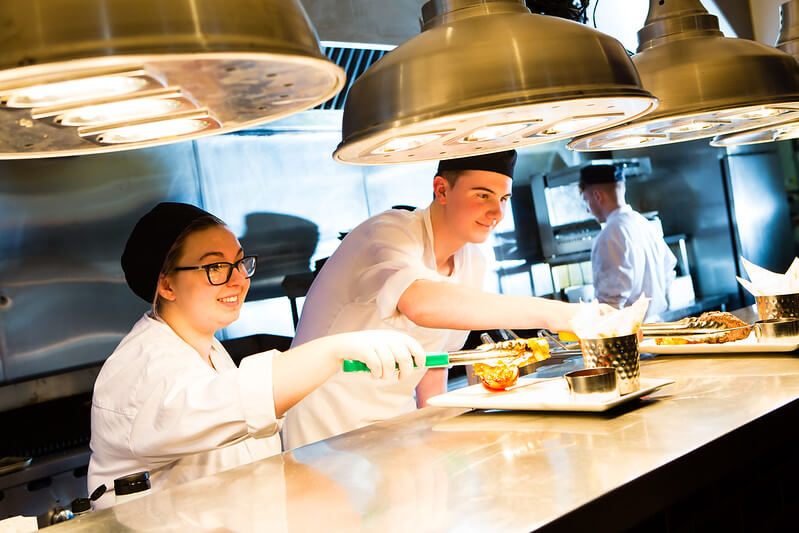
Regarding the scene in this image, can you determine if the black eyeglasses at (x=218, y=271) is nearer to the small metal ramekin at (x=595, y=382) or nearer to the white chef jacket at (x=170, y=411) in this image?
the white chef jacket at (x=170, y=411)

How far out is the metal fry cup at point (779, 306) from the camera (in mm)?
2043

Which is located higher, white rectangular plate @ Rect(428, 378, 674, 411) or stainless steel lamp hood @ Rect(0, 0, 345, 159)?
stainless steel lamp hood @ Rect(0, 0, 345, 159)

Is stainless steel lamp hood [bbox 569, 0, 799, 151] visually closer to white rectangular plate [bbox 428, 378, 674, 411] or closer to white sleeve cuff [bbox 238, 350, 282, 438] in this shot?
white rectangular plate [bbox 428, 378, 674, 411]

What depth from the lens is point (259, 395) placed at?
1.58 metres

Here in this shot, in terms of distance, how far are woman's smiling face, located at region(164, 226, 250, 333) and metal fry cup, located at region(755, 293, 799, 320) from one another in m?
1.39

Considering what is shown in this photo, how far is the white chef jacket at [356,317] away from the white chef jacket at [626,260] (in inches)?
106

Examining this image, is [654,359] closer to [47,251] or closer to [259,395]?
[259,395]

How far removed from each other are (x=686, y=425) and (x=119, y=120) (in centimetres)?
105

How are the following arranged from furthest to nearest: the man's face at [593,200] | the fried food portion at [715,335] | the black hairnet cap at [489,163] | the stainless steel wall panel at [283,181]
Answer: the man's face at [593,200], the stainless steel wall panel at [283,181], the black hairnet cap at [489,163], the fried food portion at [715,335]

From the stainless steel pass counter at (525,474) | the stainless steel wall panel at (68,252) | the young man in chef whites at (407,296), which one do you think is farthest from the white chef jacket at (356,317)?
the stainless steel wall panel at (68,252)

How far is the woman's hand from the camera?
1594mm

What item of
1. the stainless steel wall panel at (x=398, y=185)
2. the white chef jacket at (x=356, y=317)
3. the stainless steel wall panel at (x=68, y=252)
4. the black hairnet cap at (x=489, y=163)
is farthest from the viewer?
the stainless steel wall panel at (x=398, y=185)

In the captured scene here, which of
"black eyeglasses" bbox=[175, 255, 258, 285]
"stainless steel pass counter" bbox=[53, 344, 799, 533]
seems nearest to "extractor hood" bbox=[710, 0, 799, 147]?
Answer: "stainless steel pass counter" bbox=[53, 344, 799, 533]

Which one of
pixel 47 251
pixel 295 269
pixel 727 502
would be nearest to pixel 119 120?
pixel 727 502
